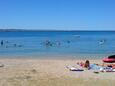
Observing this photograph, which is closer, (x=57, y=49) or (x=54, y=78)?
(x=54, y=78)

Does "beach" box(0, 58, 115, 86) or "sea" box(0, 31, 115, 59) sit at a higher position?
"beach" box(0, 58, 115, 86)

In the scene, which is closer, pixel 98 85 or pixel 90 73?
pixel 98 85

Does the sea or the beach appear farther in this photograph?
the sea

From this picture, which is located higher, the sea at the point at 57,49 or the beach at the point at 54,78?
the beach at the point at 54,78

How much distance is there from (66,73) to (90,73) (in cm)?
167

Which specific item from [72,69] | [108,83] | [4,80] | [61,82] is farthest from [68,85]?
[72,69]

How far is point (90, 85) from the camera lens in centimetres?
1808

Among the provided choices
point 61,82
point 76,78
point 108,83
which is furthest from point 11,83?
point 108,83

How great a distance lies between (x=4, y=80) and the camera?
19.7 metres

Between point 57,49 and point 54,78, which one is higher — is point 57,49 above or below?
below

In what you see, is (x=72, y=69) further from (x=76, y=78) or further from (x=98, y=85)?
(x=98, y=85)

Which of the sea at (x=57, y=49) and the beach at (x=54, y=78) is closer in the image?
the beach at (x=54, y=78)

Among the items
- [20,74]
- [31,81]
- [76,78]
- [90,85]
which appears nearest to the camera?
[90,85]

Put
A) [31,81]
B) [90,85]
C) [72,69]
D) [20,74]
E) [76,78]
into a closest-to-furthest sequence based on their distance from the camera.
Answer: [90,85] < [31,81] < [76,78] < [20,74] < [72,69]
